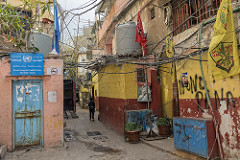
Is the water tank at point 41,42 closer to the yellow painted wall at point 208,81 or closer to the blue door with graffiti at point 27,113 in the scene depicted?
the blue door with graffiti at point 27,113

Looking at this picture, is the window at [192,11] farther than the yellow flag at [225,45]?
Yes

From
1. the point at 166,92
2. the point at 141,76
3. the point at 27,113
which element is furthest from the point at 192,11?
the point at 27,113

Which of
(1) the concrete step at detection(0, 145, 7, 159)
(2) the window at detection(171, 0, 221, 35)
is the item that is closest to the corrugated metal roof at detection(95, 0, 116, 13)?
(2) the window at detection(171, 0, 221, 35)

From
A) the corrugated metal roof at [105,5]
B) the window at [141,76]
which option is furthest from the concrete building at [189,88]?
the corrugated metal roof at [105,5]

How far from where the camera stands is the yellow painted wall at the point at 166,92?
970 centimetres

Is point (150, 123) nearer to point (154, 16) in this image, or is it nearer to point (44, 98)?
point (44, 98)

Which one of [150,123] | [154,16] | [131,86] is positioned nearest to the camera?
[150,123]

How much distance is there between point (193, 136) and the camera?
5934 millimetres

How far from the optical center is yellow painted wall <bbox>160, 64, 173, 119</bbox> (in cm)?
970

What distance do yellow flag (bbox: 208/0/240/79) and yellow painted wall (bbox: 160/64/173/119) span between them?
4659 millimetres

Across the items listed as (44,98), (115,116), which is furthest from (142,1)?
(44,98)

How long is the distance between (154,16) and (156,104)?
4878 mm

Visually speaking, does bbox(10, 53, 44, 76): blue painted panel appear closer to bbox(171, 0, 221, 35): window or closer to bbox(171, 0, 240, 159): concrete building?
bbox(171, 0, 240, 159): concrete building

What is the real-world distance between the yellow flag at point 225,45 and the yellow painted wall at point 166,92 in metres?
4.66
